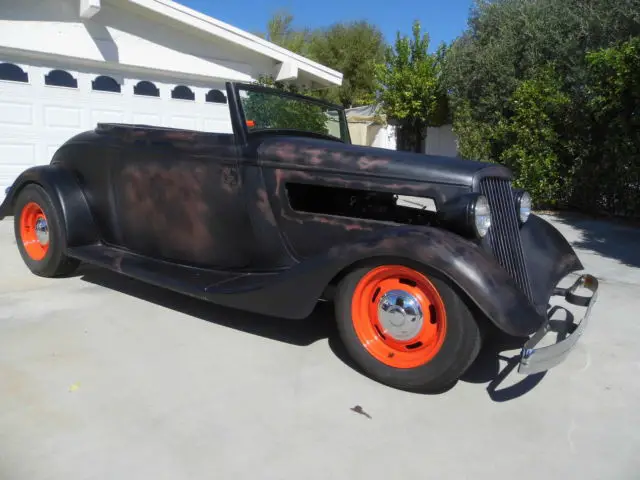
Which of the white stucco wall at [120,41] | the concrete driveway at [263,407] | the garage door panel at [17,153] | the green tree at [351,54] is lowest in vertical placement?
the concrete driveway at [263,407]

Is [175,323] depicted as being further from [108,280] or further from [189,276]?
[108,280]

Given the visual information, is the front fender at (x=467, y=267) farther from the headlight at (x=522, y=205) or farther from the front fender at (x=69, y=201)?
the front fender at (x=69, y=201)

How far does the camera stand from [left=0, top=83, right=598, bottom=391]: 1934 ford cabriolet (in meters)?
2.50

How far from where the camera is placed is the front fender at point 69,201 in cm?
392

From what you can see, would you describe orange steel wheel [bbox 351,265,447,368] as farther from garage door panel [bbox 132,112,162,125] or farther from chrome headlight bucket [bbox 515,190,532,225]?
garage door panel [bbox 132,112,162,125]

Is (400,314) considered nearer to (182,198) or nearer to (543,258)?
(543,258)

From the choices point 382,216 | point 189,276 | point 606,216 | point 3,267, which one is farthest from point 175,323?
point 606,216

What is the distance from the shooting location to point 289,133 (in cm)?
356

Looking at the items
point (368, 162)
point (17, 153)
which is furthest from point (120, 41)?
point (368, 162)

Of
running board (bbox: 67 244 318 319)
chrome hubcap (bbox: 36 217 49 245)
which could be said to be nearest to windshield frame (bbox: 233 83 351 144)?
running board (bbox: 67 244 318 319)

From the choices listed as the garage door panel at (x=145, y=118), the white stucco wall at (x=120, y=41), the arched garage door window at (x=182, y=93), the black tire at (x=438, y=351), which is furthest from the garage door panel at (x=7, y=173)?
the black tire at (x=438, y=351)

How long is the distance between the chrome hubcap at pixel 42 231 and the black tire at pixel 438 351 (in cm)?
273

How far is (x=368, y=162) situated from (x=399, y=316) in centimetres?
88

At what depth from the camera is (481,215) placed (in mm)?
2652
